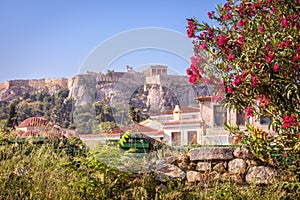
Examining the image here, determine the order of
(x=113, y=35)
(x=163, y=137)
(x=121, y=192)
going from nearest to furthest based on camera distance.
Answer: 1. (x=121, y=192)
2. (x=113, y=35)
3. (x=163, y=137)

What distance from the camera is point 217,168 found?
15.8ft

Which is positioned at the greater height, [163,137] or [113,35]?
[113,35]

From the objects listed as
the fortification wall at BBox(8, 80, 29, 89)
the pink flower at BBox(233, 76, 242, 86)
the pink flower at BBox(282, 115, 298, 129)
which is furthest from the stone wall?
the fortification wall at BBox(8, 80, 29, 89)

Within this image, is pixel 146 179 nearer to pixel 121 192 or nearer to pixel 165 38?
pixel 121 192

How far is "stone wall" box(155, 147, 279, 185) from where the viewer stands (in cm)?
466

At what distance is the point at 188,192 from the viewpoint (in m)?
4.46

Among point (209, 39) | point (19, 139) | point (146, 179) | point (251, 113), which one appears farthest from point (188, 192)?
point (19, 139)

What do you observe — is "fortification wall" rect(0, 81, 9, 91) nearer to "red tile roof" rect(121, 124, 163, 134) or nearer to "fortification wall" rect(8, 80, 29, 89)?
"fortification wall" rect(8, 80, 29, 89)

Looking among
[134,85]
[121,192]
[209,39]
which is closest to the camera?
[121,192]

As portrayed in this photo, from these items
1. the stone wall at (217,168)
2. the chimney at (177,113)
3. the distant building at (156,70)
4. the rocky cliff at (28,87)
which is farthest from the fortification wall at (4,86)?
the stone wall at (217,168)

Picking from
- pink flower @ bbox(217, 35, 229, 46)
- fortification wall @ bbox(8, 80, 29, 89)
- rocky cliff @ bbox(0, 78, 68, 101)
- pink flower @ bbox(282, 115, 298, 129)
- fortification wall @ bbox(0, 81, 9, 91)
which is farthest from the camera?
fortification wall @ bbox(0, 81, 9, 91)

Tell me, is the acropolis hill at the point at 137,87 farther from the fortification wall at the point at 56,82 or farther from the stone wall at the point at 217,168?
the fortification wall at the point at 56,82

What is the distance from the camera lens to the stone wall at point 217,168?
4660mm

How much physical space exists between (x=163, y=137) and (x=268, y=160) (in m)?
2.55
